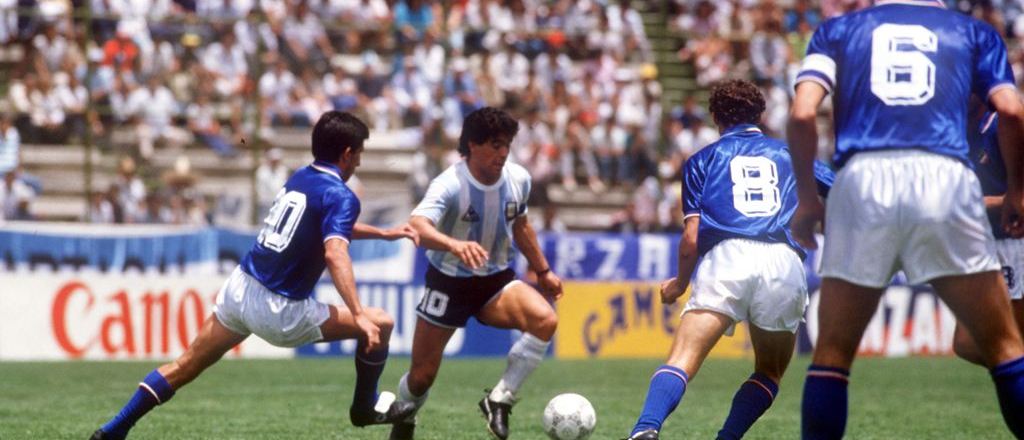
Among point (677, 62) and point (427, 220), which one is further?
point (677, 62)

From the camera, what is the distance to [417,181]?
20.5 m

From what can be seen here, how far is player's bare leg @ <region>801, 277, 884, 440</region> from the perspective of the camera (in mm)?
5539

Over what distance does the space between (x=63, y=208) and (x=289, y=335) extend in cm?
1271

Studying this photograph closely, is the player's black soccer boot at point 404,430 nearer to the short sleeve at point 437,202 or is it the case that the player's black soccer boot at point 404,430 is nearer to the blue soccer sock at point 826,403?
the short sleeve at point 437,202

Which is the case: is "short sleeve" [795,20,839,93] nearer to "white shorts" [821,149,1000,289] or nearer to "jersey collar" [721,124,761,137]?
"white shorts" [821,149,1000,289]

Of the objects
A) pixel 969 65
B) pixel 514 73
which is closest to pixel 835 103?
pixel 969 65

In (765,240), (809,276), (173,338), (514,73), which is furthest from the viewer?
(514,73)

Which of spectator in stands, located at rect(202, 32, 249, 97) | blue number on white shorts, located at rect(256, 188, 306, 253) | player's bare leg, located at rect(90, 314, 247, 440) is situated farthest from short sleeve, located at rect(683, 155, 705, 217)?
spectator in stands, located at rect(202, 32, 249, 97)

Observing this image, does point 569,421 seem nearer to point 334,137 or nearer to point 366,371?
point 366,371

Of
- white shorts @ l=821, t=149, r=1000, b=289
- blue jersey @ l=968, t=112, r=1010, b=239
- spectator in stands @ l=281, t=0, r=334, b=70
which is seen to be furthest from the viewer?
spectator in stands @ l=281, t=0, r=334, b=70

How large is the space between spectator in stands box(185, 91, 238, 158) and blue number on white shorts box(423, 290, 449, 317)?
12123 millimetres

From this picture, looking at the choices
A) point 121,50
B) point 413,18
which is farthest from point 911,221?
point 413,18

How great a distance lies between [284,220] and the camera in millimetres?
7648

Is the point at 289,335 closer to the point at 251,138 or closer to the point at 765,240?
the point at 765,240
